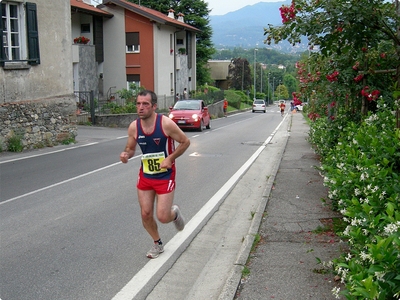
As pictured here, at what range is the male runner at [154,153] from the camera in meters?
5.79

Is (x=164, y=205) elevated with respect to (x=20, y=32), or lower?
lower

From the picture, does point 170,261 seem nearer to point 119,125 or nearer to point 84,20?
point 119,125

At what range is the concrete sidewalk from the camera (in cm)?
481

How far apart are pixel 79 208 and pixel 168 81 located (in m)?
37.8

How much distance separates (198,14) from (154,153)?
192 feet

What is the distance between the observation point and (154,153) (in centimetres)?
582

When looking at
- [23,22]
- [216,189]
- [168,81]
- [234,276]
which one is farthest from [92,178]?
[168,81]

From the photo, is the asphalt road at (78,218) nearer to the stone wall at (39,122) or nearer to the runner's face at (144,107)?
the stone wall at (39,122)

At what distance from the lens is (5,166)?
1346cm

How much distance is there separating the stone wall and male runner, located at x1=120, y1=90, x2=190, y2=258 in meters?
11.6

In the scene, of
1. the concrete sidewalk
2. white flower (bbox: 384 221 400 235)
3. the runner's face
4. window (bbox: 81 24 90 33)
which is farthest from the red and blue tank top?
window (bbox: 81 24 90 33)

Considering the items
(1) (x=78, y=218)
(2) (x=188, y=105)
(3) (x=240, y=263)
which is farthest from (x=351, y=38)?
(2) (x=188, y=105)

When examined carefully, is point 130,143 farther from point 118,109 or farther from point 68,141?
point 118,109

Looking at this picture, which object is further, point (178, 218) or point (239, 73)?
point (239, 73)
